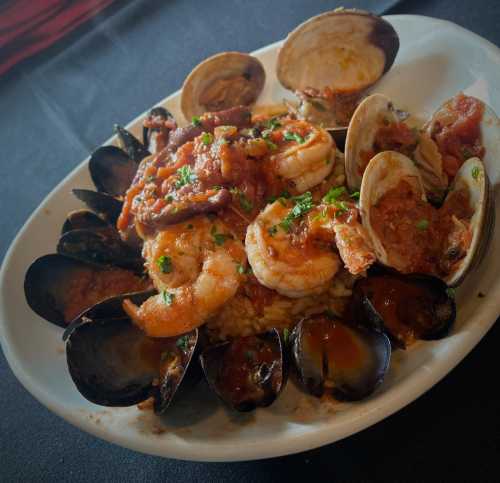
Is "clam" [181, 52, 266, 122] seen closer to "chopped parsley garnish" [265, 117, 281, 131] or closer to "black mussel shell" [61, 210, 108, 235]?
"chopped parsley garnish" [265, 117, 281, 131]

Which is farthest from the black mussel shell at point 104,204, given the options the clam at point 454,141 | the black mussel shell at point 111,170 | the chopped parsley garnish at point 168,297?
the clam at point 454,141

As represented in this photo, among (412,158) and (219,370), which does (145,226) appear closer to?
(219,370)

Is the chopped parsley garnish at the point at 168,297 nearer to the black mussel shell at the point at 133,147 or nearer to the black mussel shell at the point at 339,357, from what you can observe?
the black mussel shell at the point at 339,357

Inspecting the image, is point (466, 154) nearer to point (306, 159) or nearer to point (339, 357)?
point (306, 159)

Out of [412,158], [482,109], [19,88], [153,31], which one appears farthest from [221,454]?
[19,88]

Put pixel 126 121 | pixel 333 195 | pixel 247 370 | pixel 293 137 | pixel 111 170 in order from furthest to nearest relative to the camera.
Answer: pixel 126 121 → pixel 111 170 → pixel 293 137 → pixel 333 195 → pixel 247 370

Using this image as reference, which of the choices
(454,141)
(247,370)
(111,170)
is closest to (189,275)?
(247,370)

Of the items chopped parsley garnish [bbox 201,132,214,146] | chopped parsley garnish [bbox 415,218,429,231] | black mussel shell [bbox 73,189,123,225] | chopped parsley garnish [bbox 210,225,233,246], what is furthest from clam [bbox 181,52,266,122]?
chopped parsley garnish [bbox 415,218,429,231]
